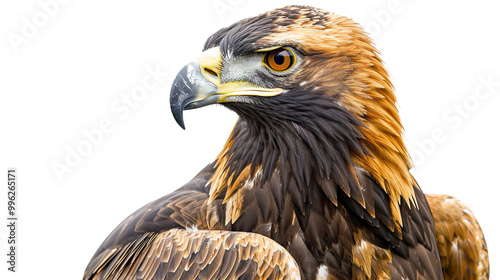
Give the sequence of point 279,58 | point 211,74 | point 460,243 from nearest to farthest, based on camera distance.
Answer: point 279,58 → point 211,74 → point 460,243

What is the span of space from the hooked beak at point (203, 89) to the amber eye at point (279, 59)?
0.15 m

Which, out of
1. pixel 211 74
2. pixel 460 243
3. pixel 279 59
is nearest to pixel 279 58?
pixel 279 59

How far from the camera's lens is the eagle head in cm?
362

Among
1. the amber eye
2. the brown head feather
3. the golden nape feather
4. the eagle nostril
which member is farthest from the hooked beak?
the golden nape feather

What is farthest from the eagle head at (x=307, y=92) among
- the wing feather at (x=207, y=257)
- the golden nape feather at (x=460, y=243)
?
the golden nape feather at (x=460, y=243)

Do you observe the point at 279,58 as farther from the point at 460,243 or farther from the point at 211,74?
the point at 460,243

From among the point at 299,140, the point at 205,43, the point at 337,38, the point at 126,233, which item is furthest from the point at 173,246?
the point at 337,38

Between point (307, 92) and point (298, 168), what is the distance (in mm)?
505

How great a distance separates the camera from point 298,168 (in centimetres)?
373

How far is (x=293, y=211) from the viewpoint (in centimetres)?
379

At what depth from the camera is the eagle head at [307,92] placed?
142 inches

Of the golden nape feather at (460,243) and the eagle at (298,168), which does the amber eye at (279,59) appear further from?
the golden nape feather at (460,243)

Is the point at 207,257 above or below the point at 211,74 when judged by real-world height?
below

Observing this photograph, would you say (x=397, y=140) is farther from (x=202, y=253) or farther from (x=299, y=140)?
(x=202, y=253)
